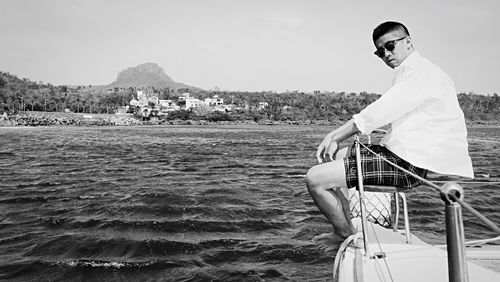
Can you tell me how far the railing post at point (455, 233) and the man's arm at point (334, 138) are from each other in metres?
2.13

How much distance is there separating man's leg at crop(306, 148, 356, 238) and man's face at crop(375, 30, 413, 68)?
102 centimetres

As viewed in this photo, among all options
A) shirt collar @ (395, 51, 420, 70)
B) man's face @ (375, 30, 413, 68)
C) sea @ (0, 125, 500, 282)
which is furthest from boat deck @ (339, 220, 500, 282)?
man's face @ (375, 30, 413, 68)

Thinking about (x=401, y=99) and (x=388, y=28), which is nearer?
(x=401, y=99)

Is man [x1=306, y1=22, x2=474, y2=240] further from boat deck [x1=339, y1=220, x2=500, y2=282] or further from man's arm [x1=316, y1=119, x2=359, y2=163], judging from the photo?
boat deck [x1=339, y1=220, x2=500, y2=282]

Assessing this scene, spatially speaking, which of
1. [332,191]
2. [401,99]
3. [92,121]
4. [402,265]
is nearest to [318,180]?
[332,191]

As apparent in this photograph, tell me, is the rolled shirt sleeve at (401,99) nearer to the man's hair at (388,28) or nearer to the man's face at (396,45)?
the man's face at (396,45)

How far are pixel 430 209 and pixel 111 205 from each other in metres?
6.16

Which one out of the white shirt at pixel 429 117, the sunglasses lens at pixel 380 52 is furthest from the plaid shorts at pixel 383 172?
the sunglasses lens at pixel 380 52

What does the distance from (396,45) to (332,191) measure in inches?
56.8

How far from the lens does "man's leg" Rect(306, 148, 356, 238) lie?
11.8ft

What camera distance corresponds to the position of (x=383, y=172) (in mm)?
3463

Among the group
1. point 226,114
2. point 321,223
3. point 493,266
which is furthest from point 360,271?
point 226,114

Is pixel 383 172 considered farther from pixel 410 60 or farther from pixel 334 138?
pixel 410 60

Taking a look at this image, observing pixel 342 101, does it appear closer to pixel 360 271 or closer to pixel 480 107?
pixel 480 107
